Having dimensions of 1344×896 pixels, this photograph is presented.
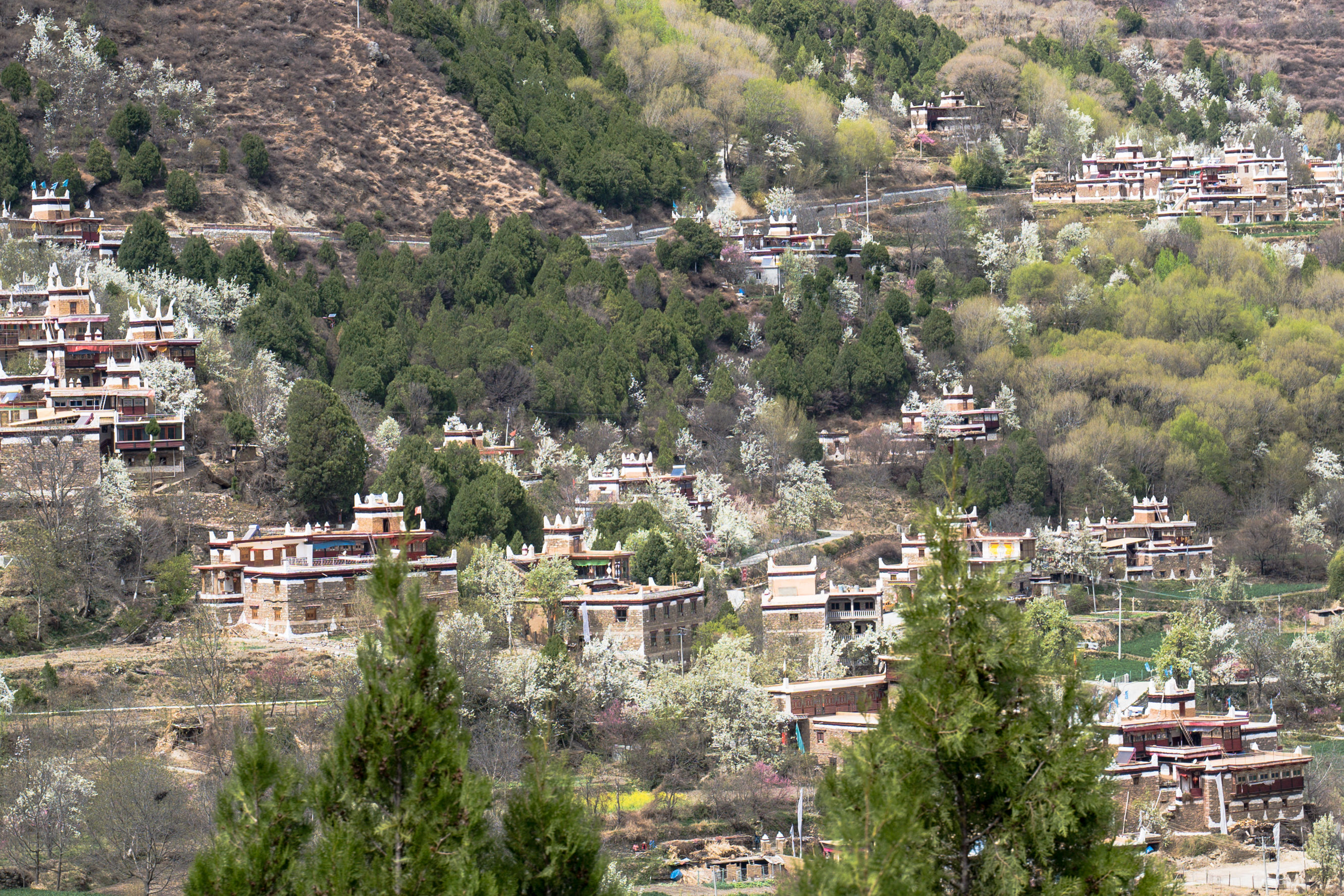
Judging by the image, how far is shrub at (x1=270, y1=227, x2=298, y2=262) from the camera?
77.6 metres

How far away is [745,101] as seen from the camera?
105500mm

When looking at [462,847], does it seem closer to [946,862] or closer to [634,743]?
[946,862]

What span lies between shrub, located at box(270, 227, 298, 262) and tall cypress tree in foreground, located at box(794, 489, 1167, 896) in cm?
6324

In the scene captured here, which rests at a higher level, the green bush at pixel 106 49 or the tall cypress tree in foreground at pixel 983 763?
the green bush at pixel 106 49

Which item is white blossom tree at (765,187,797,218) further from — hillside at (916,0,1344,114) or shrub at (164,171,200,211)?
hillside at (916,0,1344,114)

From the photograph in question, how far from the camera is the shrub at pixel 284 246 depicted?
77562mm

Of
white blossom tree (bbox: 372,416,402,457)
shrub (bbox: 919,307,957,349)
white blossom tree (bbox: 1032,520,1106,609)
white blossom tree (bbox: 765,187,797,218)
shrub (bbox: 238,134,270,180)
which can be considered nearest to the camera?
white blossom tree (bbox: 372,416,402,457)

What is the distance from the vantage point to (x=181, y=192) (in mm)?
78188

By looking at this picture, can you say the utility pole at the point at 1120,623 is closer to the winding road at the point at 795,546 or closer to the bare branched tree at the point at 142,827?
the winding road at the point at 795,546

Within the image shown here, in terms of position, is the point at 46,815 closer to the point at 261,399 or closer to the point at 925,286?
the point at 261,399

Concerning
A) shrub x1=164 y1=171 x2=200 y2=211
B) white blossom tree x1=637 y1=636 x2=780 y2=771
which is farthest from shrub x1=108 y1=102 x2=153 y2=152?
white blossom tree x1=637 y1=636 x2=780 y2=771

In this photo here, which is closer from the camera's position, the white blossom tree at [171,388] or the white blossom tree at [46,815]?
the white blossom tree at [46,815]

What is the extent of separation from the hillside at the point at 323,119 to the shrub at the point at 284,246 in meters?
3.18

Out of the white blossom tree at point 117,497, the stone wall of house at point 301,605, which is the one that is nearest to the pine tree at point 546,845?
the stone wall of house at point 301,605
